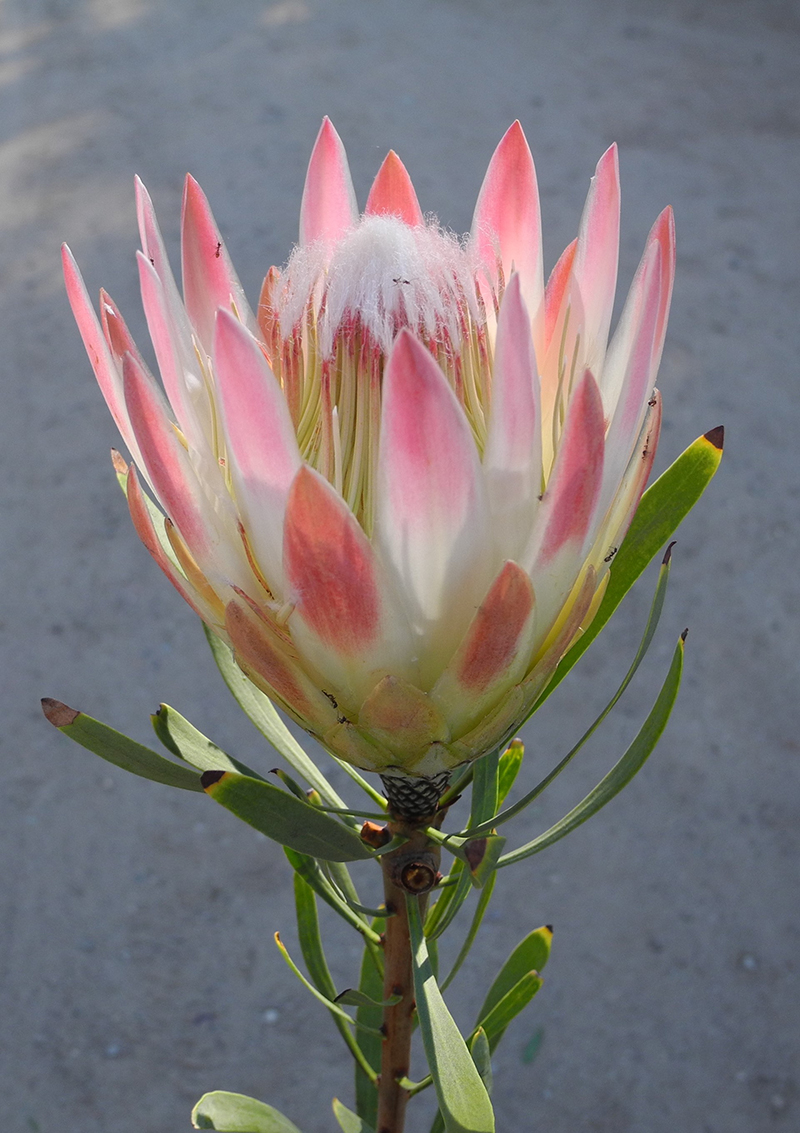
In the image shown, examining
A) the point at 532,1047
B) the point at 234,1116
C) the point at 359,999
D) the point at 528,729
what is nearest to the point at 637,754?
the point at 359,999

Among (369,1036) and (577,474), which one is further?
(369,1036)

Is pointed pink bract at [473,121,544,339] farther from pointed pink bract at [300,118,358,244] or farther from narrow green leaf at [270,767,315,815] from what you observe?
narrow green leaf at [270,767,315,815]

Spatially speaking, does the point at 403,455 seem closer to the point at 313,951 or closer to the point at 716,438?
the point at 716,438

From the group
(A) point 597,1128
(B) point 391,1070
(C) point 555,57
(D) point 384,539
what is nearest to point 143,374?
(D) point 384,539

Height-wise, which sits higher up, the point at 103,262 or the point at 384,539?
the point at 103,262

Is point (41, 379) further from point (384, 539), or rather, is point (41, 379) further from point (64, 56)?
point (384, 539)
